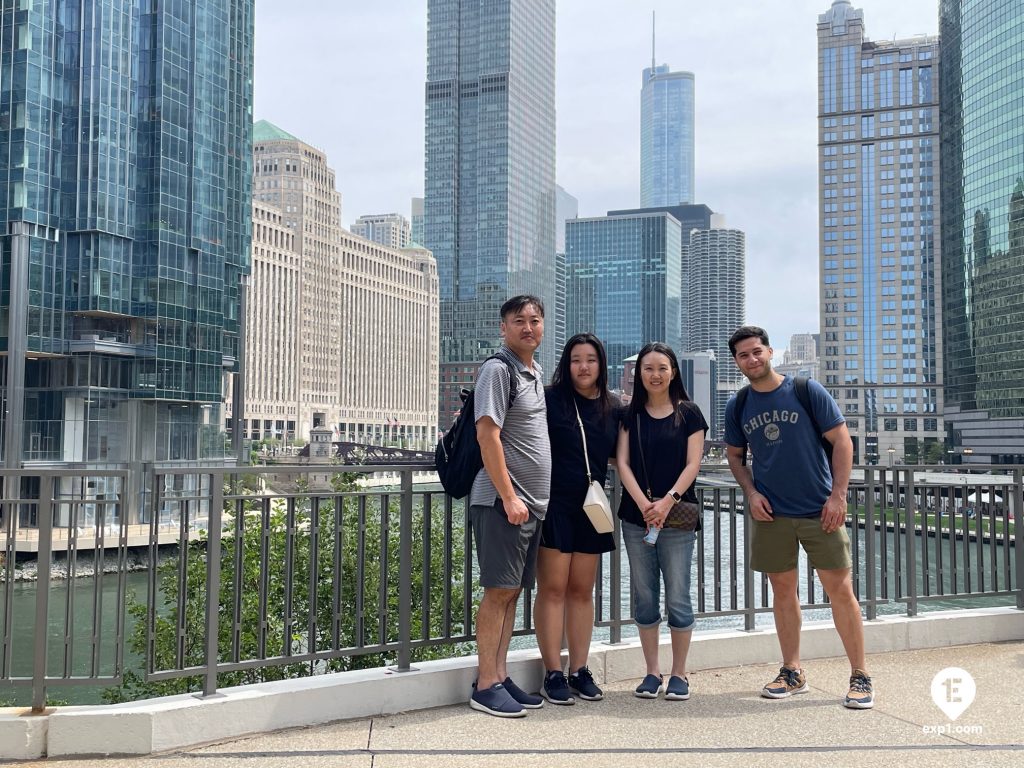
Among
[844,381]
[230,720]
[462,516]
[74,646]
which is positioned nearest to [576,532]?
[462,516]

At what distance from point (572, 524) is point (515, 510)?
0.47 m

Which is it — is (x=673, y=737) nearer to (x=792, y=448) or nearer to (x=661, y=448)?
(x=661, y=448)

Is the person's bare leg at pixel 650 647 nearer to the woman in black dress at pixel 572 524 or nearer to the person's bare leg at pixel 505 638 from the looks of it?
the woman in black dress at pixel 572 524

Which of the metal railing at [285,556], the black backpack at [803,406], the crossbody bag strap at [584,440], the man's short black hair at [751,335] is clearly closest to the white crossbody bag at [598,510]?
the crossbody bag strap at [584,440]

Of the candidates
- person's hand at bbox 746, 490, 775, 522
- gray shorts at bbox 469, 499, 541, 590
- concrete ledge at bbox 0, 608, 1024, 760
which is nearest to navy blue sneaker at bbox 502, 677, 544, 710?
concrete ledge at bbox 0, 608, 1024, 760

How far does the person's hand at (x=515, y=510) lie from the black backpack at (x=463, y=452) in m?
0.29

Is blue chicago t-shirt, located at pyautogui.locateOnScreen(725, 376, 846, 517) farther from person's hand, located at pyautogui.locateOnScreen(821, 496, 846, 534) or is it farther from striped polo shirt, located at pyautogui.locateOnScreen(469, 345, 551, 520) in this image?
striped polo shirt, located at pyautogui.locateOnScreen(469, 345, 551, 520)

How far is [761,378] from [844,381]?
420ft

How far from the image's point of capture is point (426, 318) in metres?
150

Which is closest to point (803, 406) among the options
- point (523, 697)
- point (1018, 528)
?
point (523, 697)

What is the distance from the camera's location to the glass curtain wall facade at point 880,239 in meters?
122

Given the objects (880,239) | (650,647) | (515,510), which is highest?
(880,239)

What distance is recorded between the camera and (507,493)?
13.7ft

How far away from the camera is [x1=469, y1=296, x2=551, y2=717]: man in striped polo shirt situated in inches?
165
